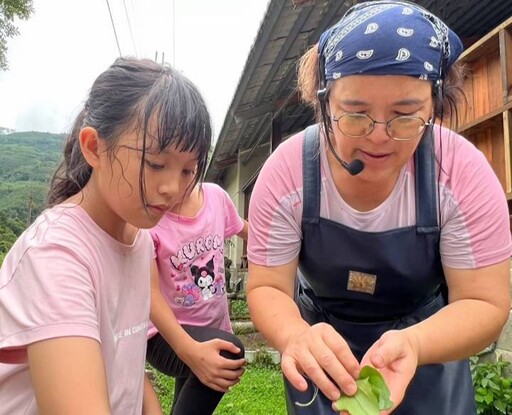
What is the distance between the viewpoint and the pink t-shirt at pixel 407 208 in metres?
1.54

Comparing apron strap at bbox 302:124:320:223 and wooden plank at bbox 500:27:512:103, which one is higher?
wooden plank at bbox 500:27:512:103

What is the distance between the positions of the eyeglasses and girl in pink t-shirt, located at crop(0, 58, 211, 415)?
0.39 meters

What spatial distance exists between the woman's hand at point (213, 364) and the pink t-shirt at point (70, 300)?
0.29m

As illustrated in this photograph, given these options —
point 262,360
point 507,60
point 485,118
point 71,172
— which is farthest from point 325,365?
point 262,360

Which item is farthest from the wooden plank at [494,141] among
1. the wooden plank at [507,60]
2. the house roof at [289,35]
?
the house roof at [289,35]

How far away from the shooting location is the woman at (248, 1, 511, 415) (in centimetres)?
136

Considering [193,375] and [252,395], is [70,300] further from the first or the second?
[252,395]

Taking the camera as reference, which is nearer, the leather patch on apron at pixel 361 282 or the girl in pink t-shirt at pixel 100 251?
the girl in pink t-shirt at pixel 100 251

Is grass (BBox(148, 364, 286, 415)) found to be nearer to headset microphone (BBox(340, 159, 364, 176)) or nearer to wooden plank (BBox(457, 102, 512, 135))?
wooden plank (BBox(457, 102, 512, 135))

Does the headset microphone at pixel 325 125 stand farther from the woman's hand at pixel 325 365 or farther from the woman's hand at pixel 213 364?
the woman's hand at pixel 213 364

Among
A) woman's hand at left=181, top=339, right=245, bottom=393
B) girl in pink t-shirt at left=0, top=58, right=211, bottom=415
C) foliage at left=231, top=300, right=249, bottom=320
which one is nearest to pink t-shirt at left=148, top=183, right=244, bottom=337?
woman's hand at left=181, top=339, right=245, bottom=393

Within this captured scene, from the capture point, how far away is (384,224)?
163cm

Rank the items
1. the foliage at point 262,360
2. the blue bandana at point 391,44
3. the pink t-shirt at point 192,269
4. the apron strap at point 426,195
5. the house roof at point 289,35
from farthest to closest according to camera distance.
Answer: the foliage at point 262,360 → the house roof at point 289,35 → the pink t-shirt at point 192,269 → the apron strap at point 426,195 → the blue bandana at point 391,44

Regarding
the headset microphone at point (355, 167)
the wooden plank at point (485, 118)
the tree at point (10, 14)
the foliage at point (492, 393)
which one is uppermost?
the tree at point (10, 14)
